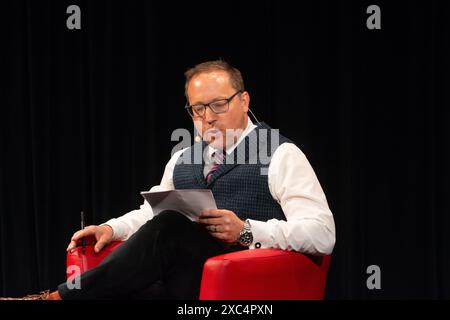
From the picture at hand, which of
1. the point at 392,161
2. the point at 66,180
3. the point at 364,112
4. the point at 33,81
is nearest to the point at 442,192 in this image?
the point at 392,161

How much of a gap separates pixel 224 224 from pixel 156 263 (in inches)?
9.5

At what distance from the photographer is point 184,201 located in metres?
1.94

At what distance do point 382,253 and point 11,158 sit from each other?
6.62 ft

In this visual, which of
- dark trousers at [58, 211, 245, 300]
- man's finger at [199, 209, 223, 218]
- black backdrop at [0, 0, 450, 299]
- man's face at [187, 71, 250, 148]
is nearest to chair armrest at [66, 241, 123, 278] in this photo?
dark trousers at [58, 211, 245, 300]

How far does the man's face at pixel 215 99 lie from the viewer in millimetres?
2205

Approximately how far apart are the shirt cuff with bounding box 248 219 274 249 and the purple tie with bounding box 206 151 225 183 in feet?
1.24

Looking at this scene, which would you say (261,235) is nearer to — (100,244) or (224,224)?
(224,224)

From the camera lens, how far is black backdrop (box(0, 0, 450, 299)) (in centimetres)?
291

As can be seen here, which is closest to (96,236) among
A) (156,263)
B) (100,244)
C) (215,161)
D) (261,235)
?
(100,244)

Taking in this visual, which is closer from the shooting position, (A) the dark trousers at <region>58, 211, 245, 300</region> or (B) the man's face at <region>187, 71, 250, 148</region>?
(A) the dark trousers at <region>58, 211, 245, 300</region>

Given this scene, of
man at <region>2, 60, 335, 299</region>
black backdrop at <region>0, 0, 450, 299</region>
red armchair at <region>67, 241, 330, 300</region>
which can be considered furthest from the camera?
black backdrop at <region>0, 0, 450, 299</region>

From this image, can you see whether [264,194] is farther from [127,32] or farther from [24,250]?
[24,250]

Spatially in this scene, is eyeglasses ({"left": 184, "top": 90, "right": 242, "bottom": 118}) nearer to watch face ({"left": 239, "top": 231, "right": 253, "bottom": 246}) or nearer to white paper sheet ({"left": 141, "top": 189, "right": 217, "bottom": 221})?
white paper sheet ({"left": 141, "top": 189, "right": 217, "bottom": 221})

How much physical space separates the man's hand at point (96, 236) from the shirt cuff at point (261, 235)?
0.55 metres
